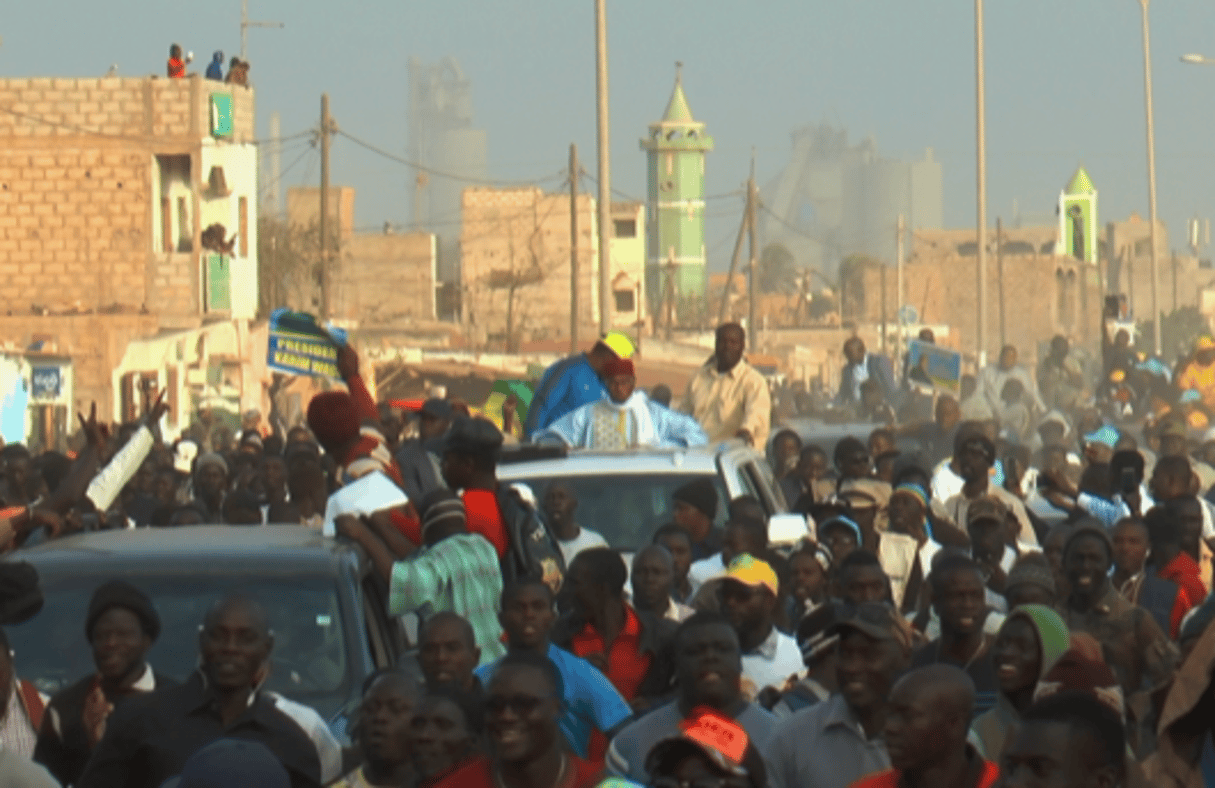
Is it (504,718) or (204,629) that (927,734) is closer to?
(504,718)

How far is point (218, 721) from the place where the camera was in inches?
241

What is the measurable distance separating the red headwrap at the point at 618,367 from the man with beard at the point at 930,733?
647cm

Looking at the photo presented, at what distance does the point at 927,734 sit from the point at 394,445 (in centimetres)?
838

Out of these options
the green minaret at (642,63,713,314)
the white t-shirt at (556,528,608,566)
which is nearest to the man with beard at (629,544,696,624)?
the white t-shirt at (556,528,608,566)

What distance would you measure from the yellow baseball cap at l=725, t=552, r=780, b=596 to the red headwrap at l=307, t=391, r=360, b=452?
139 centimetres

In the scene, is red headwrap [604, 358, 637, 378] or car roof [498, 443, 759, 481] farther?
red headwrap [604, 358, 637, 378]

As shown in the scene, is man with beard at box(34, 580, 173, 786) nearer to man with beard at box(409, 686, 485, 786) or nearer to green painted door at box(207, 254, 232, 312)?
man with beard at box(409, 686, 485, 786)

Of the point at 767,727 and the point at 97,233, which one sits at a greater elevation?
the point at 97,233

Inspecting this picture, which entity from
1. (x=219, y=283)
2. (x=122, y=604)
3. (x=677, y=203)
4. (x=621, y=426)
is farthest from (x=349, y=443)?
(x=677, y=203)

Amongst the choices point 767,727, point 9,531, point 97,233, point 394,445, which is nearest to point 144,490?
point 394,445

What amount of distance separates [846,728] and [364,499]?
245 centimetres

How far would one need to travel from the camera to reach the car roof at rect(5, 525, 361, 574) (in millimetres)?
7766

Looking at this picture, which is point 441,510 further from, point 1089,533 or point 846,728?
point 1089,533

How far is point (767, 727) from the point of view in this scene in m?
6.82
